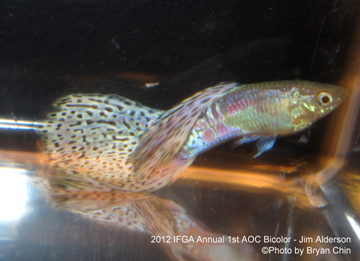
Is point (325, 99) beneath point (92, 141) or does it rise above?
above

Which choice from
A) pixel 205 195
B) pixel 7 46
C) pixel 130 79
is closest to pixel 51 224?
pixel 205 195

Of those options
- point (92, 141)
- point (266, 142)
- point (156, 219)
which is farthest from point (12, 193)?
point (266, 142)

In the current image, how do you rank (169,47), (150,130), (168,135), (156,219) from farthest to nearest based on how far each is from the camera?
1. (169,47)
2. (150,130)
3. (168,135)
4. (156,219)

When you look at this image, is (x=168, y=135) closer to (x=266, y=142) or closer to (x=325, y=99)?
(x=266, y=142)

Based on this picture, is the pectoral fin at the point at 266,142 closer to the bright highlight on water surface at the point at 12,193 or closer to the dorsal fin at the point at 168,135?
the dorsal fin at the point at 168,135

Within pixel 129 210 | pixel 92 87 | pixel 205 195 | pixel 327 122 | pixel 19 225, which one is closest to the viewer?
pixel 19 225

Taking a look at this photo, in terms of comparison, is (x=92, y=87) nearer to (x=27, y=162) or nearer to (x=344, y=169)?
(x=27, y=162)

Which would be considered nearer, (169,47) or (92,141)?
(92,141)
